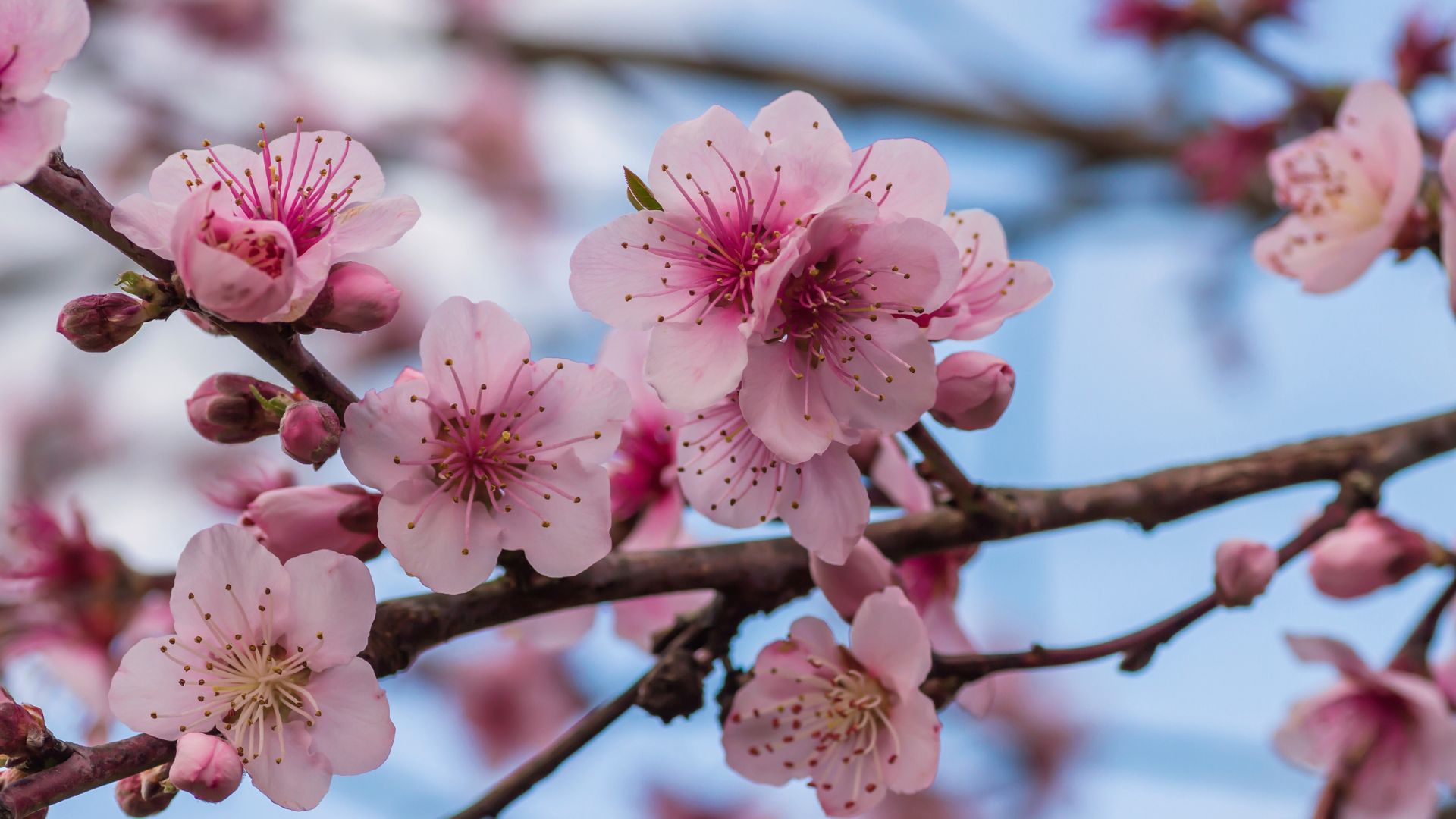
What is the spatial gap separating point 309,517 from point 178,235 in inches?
13.3

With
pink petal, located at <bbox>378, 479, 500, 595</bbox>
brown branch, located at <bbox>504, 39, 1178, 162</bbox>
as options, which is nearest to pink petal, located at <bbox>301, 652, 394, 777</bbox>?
pink petal, located at <bbox>378, 479, 500, 595</bbox>

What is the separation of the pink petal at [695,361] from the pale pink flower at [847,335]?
0.06 ft

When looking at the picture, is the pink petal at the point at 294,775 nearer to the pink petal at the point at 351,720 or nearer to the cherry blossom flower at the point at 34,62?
the pink petal at the point at 351,720

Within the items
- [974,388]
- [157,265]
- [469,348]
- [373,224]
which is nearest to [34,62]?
[157,265]

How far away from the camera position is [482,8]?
7.09 m

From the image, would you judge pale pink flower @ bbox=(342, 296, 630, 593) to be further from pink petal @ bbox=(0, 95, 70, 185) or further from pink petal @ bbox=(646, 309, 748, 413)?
pink petal @ bbox=(0, 95, 70, 185)

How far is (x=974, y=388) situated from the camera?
1.27 meters

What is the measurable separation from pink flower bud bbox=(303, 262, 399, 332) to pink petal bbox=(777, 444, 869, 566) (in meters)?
0.45

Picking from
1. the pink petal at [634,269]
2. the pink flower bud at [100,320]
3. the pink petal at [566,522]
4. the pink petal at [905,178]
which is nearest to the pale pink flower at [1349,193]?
the pink petal at [905,178]

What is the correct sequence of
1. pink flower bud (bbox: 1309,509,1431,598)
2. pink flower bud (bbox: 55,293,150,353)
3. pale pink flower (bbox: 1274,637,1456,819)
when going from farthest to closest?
pale pink flower (bbox: 1274,637,1456,819) < pink flower bud (bbox: 1309,509,1431,598) < pink flower bud (bbox: 55,293,150,353)

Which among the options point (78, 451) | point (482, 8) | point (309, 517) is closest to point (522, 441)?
point (309, 517)

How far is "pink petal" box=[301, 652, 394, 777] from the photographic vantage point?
1161mm

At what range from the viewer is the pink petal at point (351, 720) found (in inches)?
45.7

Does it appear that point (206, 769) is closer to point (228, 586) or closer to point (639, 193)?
point (228, 586)
